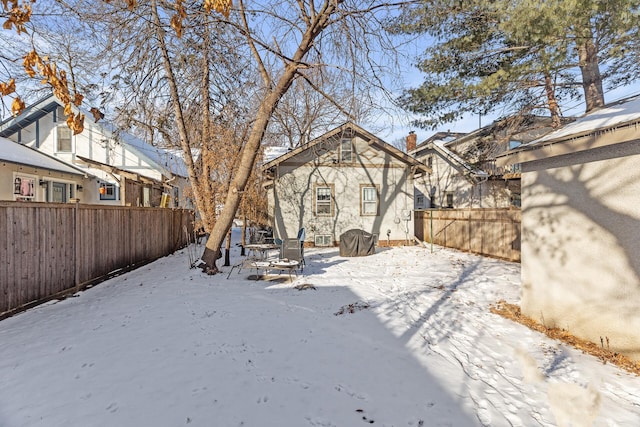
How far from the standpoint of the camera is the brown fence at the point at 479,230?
1096 centimetres

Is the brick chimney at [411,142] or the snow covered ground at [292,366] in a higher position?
the brick chimney at [411,142]

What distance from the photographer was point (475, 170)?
16.9 metres

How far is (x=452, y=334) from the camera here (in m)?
4.78

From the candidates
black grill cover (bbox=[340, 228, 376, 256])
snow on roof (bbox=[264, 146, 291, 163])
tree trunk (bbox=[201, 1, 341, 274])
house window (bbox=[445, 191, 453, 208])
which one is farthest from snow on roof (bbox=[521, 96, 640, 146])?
house window (bbox=[445, 191, 453, 208])

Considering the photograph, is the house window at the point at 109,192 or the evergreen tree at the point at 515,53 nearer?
the evergreen tree at the point at 515,53

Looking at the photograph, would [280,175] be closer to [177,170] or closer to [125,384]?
[177,170]

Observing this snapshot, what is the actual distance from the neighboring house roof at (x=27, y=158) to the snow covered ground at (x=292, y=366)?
29.3 ft

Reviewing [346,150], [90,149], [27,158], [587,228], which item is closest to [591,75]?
[587,228]

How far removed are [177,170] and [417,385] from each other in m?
19.7

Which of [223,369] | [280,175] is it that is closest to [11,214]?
[223,369]

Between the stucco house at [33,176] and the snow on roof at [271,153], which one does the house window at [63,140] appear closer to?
the stucco house at [33,176]

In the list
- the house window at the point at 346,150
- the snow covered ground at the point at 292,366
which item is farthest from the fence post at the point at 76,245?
the house window at the point at 346,150

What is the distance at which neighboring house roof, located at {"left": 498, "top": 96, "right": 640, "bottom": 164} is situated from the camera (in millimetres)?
4138

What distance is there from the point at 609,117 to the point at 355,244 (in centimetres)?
846
